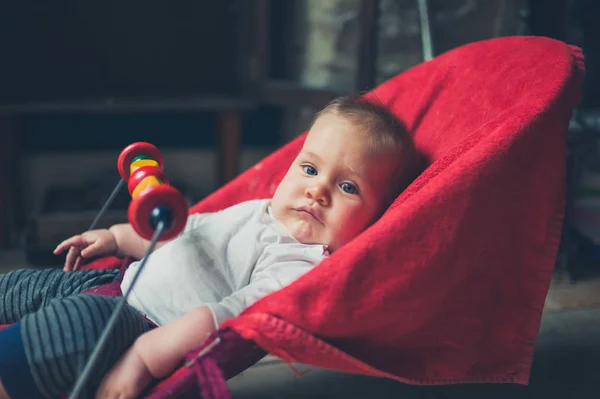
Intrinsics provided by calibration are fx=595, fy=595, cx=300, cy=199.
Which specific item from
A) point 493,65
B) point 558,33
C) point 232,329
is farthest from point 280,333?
point 558,33

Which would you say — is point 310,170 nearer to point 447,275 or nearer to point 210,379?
point 447,275

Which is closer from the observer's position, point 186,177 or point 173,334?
point 173,334

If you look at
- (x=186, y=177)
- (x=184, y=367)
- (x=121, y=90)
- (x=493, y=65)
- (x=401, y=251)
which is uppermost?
(x=493, y=65)

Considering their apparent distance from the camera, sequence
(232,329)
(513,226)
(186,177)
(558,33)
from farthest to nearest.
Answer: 1. (186,177)
2. (558,33)
3. (513,226)
4. (232,329)

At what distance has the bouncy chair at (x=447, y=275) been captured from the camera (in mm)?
811

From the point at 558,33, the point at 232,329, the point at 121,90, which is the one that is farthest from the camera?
the point at 121,90

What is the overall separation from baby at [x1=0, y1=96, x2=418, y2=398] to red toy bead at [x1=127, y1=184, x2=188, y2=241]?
0.16 m

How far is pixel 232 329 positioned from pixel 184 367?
0.09 m

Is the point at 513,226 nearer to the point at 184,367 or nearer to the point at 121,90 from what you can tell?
the point at 184,367

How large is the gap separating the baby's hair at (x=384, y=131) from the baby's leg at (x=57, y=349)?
1.66 feet

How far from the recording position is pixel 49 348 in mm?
812

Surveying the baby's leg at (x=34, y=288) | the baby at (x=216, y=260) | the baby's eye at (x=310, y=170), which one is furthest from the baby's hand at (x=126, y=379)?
the baby's eye at (x=310, y=170)

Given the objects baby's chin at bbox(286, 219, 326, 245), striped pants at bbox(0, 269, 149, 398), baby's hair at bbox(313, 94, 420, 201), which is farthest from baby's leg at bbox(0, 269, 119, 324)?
baby's hair at bbox(313, 94, 420, 201)

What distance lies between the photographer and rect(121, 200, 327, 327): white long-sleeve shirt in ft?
3.17
